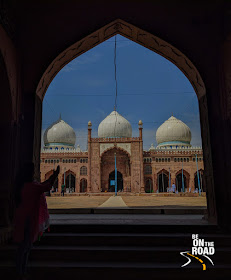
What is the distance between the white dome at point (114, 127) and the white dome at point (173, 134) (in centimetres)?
421

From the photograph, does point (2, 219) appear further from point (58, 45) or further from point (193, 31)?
point (193, 31)


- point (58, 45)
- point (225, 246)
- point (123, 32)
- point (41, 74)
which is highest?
point (123, 32)

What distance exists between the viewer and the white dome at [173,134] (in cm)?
2952

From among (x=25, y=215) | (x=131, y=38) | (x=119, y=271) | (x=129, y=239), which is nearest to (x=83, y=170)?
(x=131, y=38)

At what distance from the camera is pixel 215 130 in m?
3.77

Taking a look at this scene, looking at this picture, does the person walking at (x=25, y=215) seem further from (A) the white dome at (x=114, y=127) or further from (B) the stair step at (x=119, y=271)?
(A) the white dome at (x=114, y=127)

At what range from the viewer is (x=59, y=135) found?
30672 millimetres

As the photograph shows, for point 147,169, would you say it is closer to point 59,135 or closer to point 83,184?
point 83,184

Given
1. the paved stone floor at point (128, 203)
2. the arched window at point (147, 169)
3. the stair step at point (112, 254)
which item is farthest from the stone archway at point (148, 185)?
the stair step at point (112, 254)

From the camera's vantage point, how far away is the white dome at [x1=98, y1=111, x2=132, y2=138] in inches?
1113

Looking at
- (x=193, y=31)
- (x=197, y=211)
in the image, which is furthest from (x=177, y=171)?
(x=193, y=31)

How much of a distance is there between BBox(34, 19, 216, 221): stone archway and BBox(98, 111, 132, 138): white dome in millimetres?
23376

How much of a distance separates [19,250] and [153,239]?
169 cm

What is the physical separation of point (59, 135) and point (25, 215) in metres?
29.1
